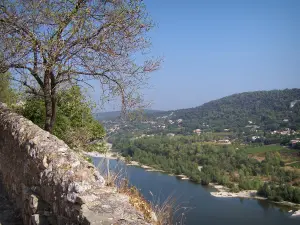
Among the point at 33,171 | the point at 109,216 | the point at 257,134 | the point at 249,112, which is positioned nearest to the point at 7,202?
the point at 33,171

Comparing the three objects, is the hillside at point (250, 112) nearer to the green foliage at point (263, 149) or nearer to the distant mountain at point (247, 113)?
the distant mountain at point (247, 113)

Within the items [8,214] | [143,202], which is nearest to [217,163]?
[8,214]

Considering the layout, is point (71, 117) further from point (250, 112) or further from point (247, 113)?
point (250, 112)

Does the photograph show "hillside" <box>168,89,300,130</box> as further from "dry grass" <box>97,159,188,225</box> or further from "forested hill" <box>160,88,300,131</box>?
"dry grass" <box>97,159,188,225</box>

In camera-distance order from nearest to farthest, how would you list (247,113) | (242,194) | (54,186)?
1. (54,186)
2. (242,194)
3. (247,113)

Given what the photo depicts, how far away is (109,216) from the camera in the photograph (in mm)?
2330

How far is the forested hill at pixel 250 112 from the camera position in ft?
383

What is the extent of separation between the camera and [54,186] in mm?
3047

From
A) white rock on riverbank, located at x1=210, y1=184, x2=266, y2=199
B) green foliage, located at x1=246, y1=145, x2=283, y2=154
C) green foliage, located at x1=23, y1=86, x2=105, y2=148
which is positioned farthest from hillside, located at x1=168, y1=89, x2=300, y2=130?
green foliage, located at x1=23, y1=86, x2=105, y2=148

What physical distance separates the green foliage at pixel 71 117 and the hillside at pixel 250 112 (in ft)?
341

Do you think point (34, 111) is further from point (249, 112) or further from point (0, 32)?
point (249, 112)

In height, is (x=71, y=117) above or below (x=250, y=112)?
above

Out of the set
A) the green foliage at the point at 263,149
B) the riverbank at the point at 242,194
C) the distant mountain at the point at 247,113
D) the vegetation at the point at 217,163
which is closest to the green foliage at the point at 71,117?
the vegetation at the point at 217,163

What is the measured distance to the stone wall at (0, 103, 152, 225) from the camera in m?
2.46
